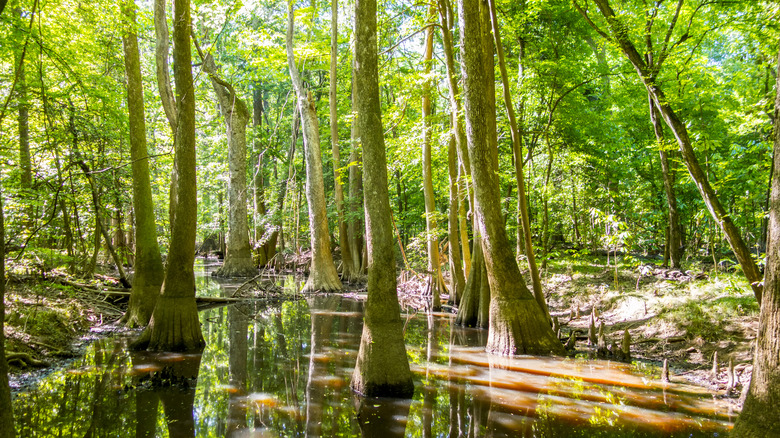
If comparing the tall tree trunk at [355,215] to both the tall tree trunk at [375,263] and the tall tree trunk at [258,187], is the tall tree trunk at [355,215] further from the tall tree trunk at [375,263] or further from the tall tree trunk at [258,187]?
the tall tree trunk at [375,263]

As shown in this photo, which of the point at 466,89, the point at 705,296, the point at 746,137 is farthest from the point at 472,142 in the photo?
the point at 746,137

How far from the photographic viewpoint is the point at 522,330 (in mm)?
7676

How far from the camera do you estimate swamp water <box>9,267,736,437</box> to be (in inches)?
187

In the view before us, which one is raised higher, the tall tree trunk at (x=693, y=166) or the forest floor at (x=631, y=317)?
the tall tree trunk at (x=693, y=166)

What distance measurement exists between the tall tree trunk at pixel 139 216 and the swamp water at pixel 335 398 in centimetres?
104

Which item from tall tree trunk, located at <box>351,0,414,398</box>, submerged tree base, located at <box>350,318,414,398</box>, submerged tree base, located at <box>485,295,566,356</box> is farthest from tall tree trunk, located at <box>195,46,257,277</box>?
submerged tree base, located at <box>350,318,414,398</box>

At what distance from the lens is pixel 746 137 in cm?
1288

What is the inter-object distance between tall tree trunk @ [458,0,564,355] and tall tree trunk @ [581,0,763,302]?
7.07ft

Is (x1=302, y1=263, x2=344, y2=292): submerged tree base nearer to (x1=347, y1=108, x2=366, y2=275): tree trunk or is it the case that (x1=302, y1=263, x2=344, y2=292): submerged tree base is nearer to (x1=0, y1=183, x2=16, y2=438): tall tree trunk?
(x1=347, y1=108, x2=366, y2=275): tree trunk

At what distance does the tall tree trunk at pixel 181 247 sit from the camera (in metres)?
7.67

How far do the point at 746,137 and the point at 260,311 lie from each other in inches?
576

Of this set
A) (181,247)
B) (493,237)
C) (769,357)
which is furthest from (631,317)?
(181,247)

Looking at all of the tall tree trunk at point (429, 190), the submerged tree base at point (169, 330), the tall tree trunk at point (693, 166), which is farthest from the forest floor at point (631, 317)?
the tall tree trunk at point (429, 190)

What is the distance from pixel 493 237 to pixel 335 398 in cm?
384
